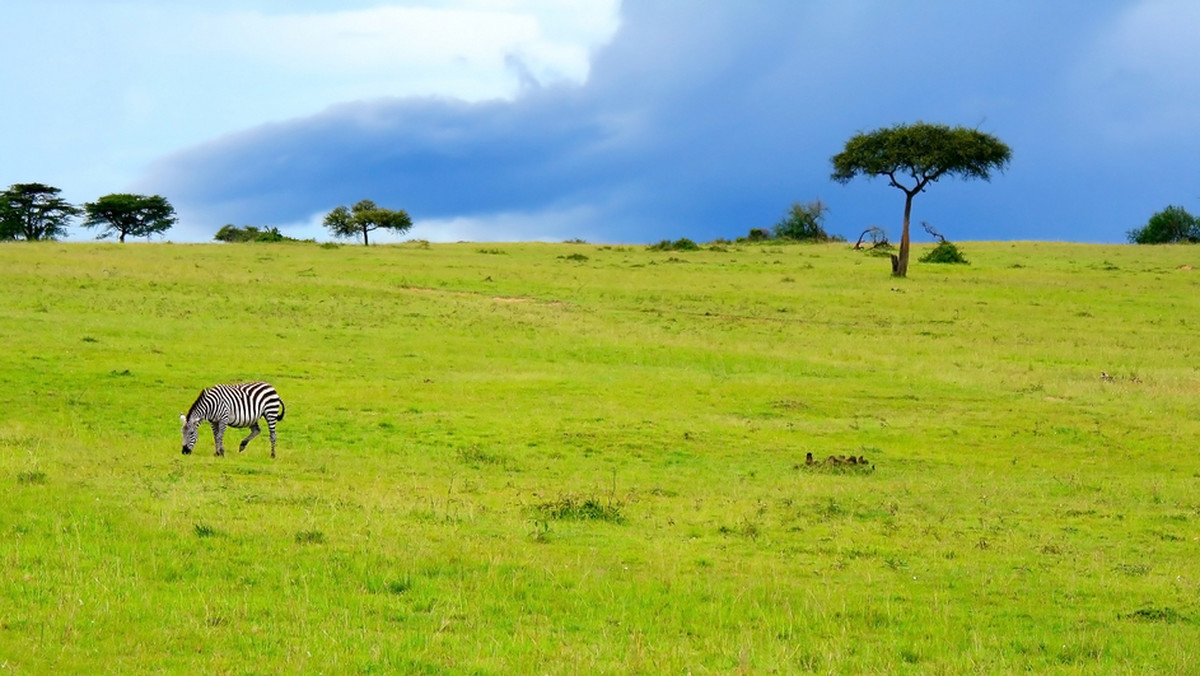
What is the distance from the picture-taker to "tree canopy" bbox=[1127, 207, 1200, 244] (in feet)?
372

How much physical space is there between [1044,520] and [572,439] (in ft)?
35.8

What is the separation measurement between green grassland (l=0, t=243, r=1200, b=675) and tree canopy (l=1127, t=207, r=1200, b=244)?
65.1 m

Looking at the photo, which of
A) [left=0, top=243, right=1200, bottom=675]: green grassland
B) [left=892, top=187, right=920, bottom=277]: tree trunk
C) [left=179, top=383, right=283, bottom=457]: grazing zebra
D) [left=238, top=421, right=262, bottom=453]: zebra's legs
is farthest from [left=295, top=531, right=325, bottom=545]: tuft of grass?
[left=892, top=187, right=920, bottom=277]: tree trunk

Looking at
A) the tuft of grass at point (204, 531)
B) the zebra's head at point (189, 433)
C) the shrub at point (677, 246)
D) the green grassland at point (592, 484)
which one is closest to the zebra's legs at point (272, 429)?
the green grassland at point (592, 484)

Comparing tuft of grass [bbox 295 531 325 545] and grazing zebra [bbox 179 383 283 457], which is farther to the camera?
grazing zebra [bbox 179 383 283 457]

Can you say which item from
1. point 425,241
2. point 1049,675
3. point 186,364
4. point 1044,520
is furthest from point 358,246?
point 1049,675

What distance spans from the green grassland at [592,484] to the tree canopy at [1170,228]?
214 ft

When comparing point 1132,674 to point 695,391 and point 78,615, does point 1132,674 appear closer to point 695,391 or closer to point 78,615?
point 78,615

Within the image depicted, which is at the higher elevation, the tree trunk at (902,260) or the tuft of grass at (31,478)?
the tree trunk at (902,260)

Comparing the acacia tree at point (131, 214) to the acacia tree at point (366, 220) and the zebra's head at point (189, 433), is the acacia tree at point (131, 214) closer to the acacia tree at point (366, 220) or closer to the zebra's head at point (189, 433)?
the acacia tree at point (366, 220)

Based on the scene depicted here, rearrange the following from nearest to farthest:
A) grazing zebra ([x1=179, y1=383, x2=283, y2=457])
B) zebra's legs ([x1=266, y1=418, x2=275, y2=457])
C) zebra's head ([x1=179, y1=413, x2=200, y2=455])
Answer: zebra's head ([x1=179, y1=413, x2=200, y2=455]) < grazing zebra ([x1=179, y1=383, x2=283, y2=457]) < zebra's legs ([x1=266, y1=418, x2=275, y2=457])

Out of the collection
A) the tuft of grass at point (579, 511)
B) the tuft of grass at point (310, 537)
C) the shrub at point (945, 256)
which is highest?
the shrub at point (945, 256)

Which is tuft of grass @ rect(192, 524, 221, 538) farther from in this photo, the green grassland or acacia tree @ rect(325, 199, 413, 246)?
acacia tree @ rect(325, 199, 413, 246)

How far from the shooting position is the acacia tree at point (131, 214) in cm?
10756
